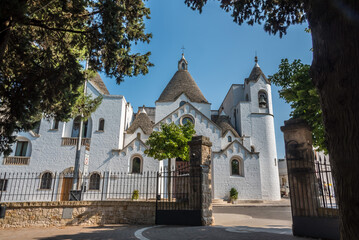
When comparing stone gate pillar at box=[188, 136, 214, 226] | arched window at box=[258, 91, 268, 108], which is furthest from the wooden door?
arched window at box=[258, 91, 268, 108]

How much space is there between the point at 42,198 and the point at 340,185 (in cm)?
2367

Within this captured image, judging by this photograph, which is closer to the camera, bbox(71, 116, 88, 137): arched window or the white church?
the white church

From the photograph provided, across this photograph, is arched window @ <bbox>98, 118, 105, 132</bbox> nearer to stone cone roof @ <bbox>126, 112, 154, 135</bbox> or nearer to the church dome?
stone cone roof @ <bbox>126, 112, 154, 135</bbox>

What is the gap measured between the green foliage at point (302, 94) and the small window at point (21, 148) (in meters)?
22.7

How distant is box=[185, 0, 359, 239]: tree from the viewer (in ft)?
6.74

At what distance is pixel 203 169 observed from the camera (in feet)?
29.7

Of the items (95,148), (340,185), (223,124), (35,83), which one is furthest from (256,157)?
(340,185)

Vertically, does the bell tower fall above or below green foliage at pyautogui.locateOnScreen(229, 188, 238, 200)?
above

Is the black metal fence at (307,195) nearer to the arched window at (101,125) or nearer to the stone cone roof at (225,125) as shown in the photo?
the arched window at (101,125)

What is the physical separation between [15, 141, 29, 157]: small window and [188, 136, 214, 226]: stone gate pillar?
20120 mm

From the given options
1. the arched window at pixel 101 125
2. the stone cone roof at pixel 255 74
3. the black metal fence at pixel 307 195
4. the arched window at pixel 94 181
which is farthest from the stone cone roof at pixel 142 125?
the black metal fence at pixel 307 195

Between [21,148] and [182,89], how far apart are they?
19.1 m

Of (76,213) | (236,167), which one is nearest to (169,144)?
(76,213)

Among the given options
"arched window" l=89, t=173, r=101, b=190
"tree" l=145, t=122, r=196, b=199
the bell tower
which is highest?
the bell tower
